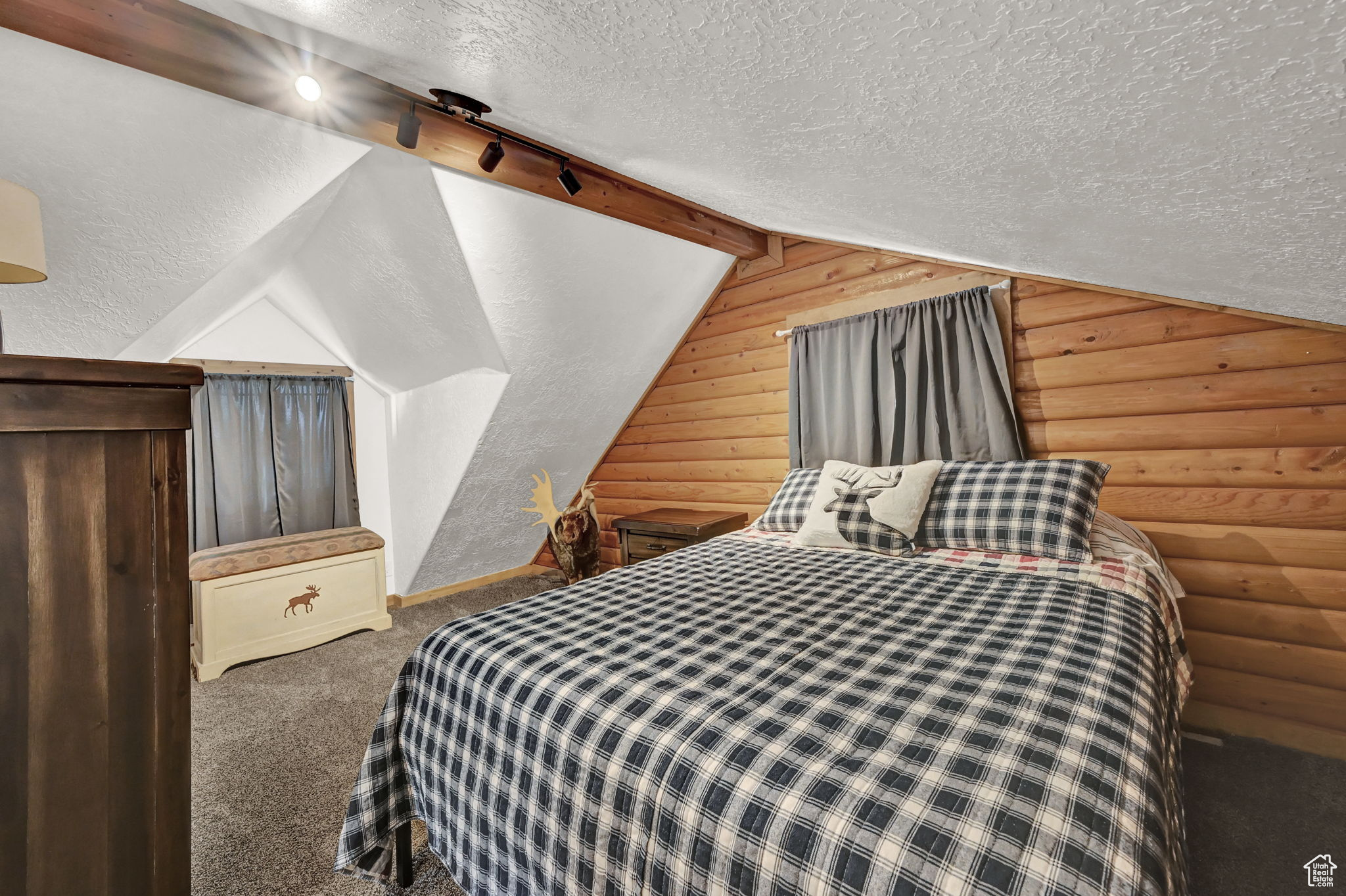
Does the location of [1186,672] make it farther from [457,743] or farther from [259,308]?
[259,308]

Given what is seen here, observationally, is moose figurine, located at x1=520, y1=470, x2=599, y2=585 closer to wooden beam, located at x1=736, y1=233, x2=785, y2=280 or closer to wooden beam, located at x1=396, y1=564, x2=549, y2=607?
wooden beam, located at x1=396, y1=564, x2=549, y2=607

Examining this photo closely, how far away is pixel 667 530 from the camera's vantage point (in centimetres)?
308

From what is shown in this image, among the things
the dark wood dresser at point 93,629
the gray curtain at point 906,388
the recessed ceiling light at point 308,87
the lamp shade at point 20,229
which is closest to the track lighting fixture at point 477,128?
the recessed ceiling light at point 308,87

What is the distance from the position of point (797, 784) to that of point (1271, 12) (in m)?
1.00

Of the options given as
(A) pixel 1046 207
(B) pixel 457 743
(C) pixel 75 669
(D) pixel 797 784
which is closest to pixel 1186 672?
(A) pixel 1046 207

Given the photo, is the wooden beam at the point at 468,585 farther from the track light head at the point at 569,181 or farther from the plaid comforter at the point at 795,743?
the track light head at the point at 569,181

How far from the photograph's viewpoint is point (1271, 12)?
0.55 metres

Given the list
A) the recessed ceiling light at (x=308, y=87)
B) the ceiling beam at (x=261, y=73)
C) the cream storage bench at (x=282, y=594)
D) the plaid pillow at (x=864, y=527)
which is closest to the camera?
the ceiling beam at (x=261, y=73)

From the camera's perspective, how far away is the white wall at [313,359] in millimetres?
3256

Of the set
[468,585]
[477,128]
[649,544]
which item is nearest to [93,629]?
[477,128]

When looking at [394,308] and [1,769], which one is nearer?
[1,769]

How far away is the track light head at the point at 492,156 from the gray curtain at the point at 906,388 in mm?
1711

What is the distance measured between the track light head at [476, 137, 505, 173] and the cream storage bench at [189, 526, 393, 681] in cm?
221

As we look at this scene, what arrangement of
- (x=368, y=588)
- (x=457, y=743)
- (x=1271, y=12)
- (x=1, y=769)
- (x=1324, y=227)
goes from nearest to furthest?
(x=1271, y=12), (x=1, y=769), (x=1324, y=227), (x=457, y=743), (x=368, y=588)
